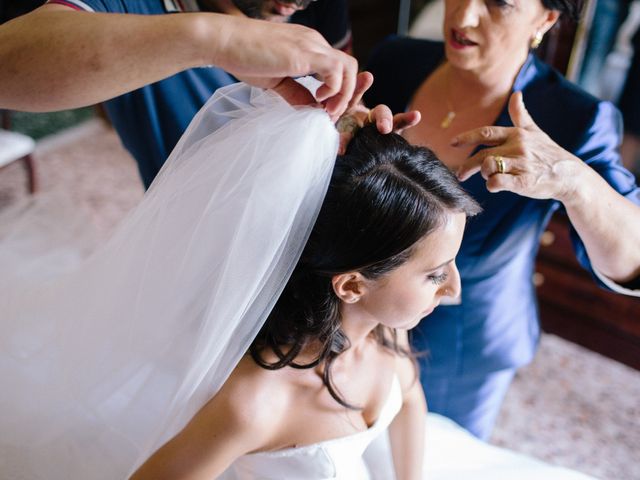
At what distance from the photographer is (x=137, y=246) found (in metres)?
0.88

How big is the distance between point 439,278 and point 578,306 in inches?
61.6

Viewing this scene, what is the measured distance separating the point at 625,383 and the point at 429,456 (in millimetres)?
1245

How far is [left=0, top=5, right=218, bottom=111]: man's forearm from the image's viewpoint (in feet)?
2.25

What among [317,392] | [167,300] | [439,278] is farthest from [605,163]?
[167,300]

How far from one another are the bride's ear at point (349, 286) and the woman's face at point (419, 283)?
0.04 feet

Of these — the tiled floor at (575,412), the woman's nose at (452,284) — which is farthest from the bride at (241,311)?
the tiled floor at (575,412)

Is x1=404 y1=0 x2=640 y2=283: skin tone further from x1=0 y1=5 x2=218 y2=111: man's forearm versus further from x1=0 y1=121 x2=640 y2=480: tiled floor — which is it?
x1=0 y1=121 x2=640 y2=480: tiled floor

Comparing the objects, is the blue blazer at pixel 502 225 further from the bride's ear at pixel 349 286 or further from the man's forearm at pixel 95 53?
the man's forearm at pixel 95 53

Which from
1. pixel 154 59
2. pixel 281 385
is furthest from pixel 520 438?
pixel 154 59

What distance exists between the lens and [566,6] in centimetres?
109

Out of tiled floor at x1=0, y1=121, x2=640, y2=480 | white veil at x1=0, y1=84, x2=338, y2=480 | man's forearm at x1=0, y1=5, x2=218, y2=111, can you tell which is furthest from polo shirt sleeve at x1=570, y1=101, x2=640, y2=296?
tiled floor at x1=0, y1=121, x2=640, y2=480

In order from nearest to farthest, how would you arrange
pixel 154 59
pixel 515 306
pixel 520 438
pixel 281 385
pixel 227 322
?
pixel 154 59 → pixel 227 322 → pixel 281 385 → pixel 515 306 → pixel 520 438

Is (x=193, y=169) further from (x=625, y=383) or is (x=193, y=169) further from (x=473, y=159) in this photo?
(x=625, y=383)

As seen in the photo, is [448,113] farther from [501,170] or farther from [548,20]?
[501,170]
